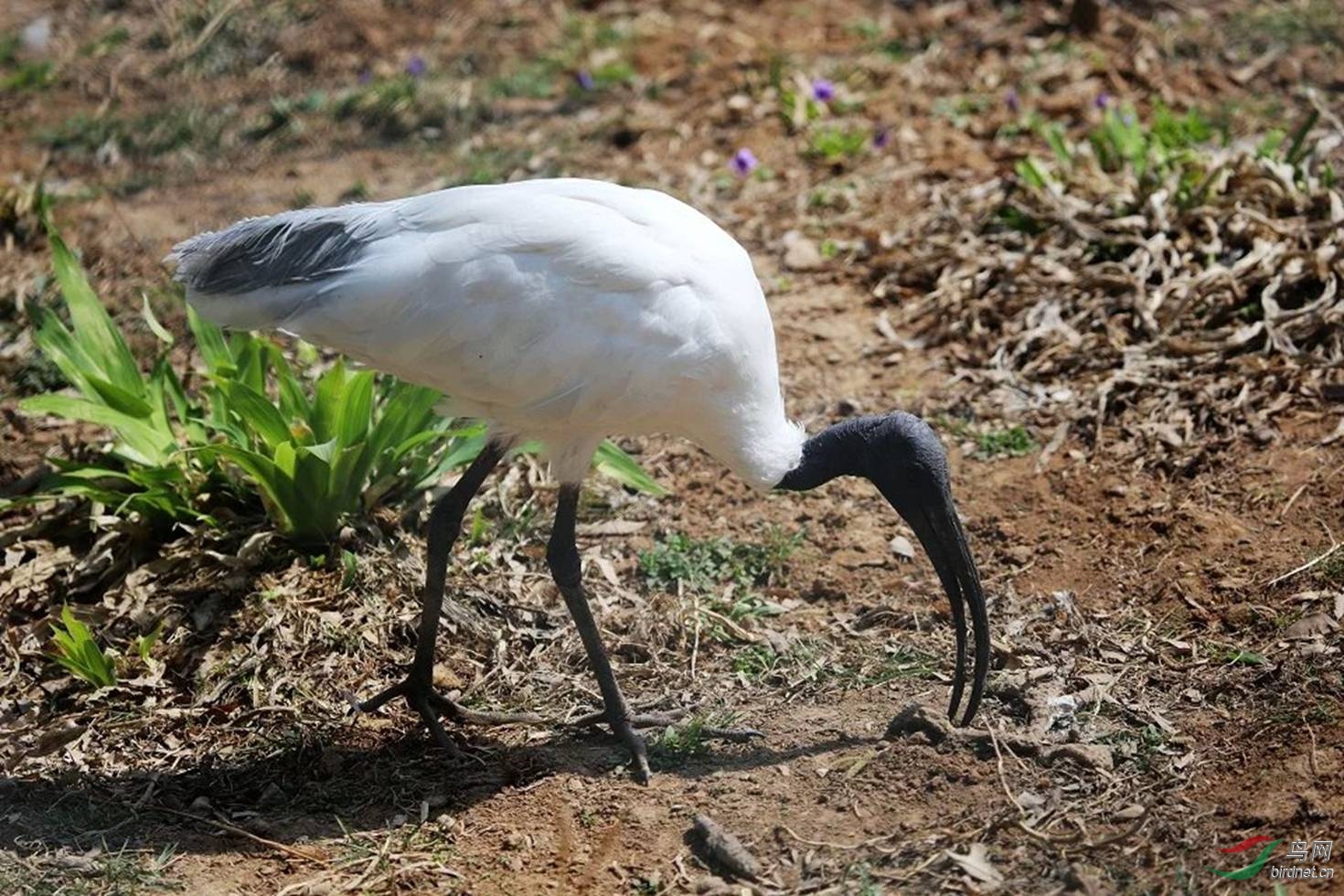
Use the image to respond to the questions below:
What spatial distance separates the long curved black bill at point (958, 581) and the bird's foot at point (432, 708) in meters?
1.38

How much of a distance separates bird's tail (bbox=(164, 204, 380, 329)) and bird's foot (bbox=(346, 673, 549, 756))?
1.26 m

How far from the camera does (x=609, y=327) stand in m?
4.59

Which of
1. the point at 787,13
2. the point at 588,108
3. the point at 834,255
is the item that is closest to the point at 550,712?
the point at 834,255

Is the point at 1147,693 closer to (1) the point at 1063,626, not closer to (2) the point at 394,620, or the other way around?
(1) the point at 1063,626

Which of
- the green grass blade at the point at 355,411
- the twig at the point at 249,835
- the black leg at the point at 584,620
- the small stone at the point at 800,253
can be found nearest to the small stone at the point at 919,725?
the black leg at the point at 584,620

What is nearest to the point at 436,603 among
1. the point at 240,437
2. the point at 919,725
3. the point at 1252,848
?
the point at 240,437

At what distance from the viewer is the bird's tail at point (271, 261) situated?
187 inches

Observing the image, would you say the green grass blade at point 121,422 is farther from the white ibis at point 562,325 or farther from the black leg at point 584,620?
the black leg at point 584,620

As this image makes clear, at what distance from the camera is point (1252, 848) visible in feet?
13.3

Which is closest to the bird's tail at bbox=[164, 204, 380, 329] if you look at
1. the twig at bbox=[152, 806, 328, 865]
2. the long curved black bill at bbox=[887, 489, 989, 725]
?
the twig at bbox=[152, 806, 328, 865]

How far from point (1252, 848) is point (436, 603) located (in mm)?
2553

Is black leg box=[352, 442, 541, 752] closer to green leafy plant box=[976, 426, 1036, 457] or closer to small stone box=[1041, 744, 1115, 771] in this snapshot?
small stone box=[1041, 744, 1115, 771]

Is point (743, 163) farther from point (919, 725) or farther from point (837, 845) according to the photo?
point (837, 845)

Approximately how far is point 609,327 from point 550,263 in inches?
10.4
